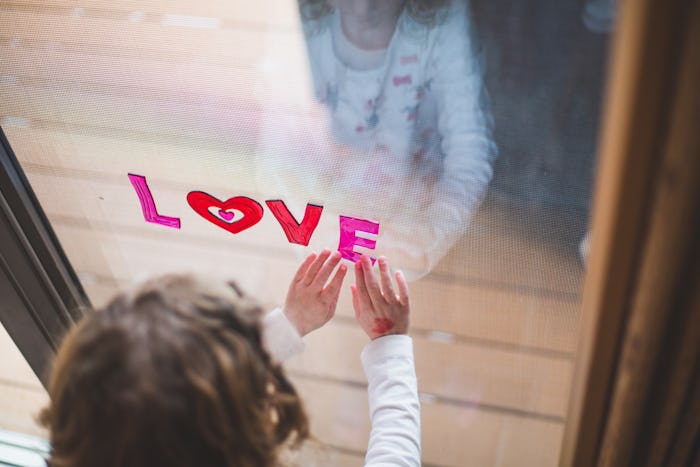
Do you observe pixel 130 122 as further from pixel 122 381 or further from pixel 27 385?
pixel 27 385

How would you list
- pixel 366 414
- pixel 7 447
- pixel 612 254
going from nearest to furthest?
pixel 612 254 < pixel 366 414 < pixel 7 447

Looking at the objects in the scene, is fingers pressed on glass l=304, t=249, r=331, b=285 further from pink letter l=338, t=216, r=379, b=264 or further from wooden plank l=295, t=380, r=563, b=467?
wooden plank l=295, t=380, r=563, b=467

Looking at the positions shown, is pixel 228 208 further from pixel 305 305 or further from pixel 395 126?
pixel 395 126

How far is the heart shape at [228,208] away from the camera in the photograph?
99 centimetres

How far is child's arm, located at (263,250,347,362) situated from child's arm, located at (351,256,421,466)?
1.8 inches

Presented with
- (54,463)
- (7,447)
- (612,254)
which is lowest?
(7,447)

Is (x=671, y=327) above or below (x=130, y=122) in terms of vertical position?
below

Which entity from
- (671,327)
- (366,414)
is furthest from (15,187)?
(671,327)

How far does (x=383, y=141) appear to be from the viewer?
86cm

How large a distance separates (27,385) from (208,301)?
1.07 m

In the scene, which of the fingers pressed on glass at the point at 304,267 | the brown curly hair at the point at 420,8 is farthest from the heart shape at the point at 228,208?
the brown curly hair at the point at 420,8

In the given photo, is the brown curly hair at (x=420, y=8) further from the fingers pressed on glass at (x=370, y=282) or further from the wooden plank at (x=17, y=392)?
the wooden plank at (x=17, y=392)

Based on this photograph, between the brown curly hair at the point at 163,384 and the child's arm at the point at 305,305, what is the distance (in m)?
0.21

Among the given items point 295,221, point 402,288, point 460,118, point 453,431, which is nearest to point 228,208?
point 295,221
